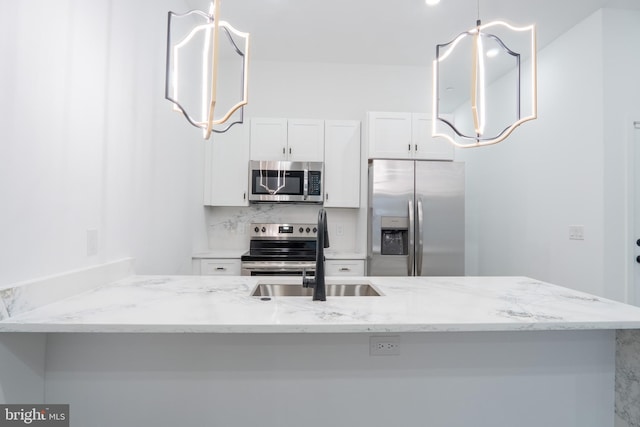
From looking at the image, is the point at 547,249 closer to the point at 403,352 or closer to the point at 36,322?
the point at 403,352

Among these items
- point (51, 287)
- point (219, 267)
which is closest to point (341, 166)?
point (219, 267)

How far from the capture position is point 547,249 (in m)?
3.10

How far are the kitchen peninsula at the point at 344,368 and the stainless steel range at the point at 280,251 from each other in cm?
155

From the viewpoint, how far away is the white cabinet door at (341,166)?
11.0 ft

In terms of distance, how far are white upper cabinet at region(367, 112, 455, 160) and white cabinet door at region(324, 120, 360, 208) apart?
0.26m

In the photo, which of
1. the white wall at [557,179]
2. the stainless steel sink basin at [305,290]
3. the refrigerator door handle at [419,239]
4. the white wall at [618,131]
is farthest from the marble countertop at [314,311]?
the white wall at [557,179]

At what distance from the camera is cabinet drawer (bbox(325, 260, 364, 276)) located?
123 inches

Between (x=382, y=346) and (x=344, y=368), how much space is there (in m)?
0.18

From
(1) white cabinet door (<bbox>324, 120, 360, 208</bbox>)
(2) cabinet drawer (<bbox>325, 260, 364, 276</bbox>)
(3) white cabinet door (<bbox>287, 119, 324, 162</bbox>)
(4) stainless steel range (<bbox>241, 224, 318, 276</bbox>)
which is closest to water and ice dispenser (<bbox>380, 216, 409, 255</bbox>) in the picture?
(2) cabinet drawer (<bbox>325, 260, 364, 276</bbox>)

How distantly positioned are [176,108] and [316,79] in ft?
7.98

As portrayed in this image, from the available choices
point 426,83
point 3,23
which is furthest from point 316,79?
point 3,23

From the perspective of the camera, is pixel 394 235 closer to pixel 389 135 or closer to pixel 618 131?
pixel 389 135

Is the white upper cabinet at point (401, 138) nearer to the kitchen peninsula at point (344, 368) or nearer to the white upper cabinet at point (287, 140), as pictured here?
the white upper cabinet at point (287, 140)

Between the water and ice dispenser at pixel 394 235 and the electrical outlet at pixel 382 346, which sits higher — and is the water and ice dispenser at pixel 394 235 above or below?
above
